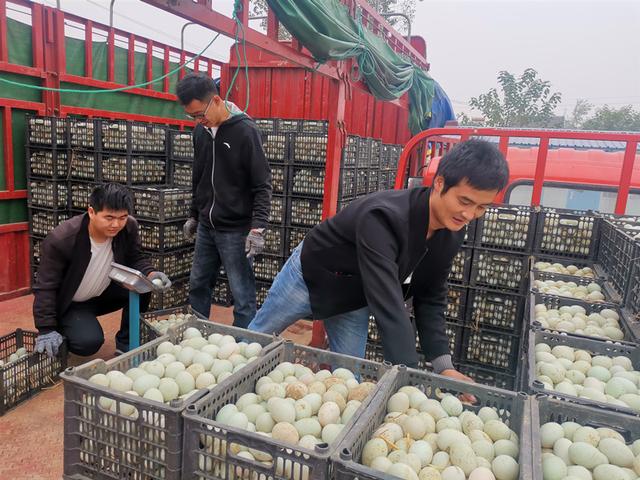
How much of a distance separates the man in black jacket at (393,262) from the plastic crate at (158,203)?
261 cm

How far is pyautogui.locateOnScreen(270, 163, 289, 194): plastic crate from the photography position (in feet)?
16.7

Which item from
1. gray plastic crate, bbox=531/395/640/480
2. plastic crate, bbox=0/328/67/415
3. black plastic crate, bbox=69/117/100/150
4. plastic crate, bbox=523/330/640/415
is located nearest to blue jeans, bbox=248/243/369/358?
plastic crate, bbox=523/330/640/415

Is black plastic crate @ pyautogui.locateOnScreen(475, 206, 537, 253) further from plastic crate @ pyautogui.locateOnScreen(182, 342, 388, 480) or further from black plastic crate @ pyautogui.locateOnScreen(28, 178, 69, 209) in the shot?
black plastic crate @ pyautogui.locateOnScreen(28, 178, 69, 209)

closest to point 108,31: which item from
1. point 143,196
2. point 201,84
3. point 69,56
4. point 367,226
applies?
point 69,56

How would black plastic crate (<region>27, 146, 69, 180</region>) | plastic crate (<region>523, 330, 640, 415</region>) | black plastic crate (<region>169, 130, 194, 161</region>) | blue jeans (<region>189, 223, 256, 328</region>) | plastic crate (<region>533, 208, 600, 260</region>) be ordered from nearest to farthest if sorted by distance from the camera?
plastic crate (<region>523, 330, 640, 415</region>), plastic crate (<region>533, 208, 600, 260</region>), blue jeans (<region>189, 223, 256, 328</region>), black plastic crate (<region>27, 146, 69, 180</region>), black plastic crate (<region>169, 130, 194, 161</region>)

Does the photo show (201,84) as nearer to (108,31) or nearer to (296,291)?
(296,291)

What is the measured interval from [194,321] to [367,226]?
87 centimetres

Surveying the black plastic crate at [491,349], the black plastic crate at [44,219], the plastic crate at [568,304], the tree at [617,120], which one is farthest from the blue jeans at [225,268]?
the tree at [617,120]

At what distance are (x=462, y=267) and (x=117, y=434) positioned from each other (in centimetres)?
286

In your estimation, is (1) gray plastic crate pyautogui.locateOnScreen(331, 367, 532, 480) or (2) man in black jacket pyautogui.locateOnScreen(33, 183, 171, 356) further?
(2) man in black jacket pyautogui.locateOnScreen(33, 183, 171, 356)

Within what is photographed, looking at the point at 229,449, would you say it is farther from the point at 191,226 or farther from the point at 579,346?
the point at 191,226

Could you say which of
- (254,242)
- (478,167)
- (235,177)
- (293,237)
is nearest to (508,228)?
(254,242)

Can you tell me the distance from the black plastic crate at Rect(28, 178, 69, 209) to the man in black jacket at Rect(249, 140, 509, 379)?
3758 mm

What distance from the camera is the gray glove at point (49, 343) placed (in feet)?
10.5
